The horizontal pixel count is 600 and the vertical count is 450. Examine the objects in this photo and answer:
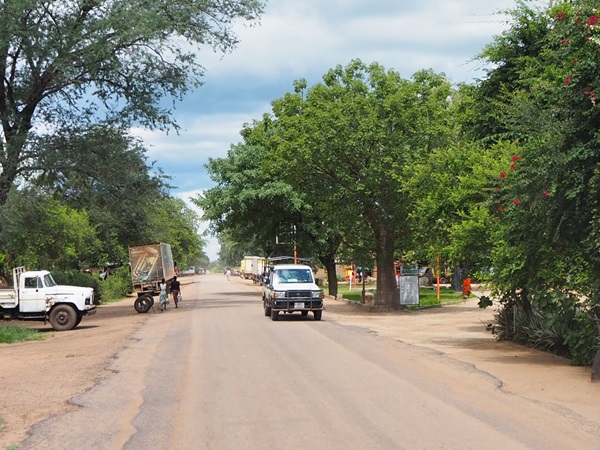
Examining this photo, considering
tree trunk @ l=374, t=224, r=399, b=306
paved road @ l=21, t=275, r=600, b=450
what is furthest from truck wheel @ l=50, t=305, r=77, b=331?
tree trunk @ l=374, t=224, r=399, b=306

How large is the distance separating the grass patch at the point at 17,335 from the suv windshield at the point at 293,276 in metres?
8.74

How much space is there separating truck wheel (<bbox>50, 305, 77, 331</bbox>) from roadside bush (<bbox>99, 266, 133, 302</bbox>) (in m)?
18.8

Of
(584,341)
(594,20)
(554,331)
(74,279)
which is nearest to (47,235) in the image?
(74,279)

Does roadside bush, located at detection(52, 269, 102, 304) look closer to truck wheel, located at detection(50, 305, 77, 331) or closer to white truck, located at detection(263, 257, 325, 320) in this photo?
truck wheel, located at detection(50, 305, 77, 331)

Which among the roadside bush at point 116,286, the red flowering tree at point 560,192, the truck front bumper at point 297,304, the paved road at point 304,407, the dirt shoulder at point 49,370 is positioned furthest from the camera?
the roadside bush at point 116,286

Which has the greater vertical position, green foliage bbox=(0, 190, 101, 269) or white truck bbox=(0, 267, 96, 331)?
green foliage bbox=(0, 190, 101, 269)

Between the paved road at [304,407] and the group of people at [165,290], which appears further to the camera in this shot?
the group of people at [165,290]

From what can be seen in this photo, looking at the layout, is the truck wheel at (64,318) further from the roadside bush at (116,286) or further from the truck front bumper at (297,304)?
the roadside bush at (116,286)

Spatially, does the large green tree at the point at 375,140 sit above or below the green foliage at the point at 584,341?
above

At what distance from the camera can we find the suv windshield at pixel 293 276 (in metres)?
26.6

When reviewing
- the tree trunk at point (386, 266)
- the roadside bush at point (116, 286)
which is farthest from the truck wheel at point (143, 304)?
the roadside bush at point (116, 286)

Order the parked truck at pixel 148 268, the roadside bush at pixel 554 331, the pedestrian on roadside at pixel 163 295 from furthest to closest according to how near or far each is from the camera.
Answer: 1. the parked truck at pixel 148 268
2. the pedestrian on roadside at pixel 163 295
3. the roadside bush at pixel 554 331

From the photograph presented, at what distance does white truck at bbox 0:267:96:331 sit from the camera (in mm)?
25000

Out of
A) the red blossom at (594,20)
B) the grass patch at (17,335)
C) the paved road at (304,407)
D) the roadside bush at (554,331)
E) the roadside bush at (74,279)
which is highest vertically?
the red blossom at (594,20)
